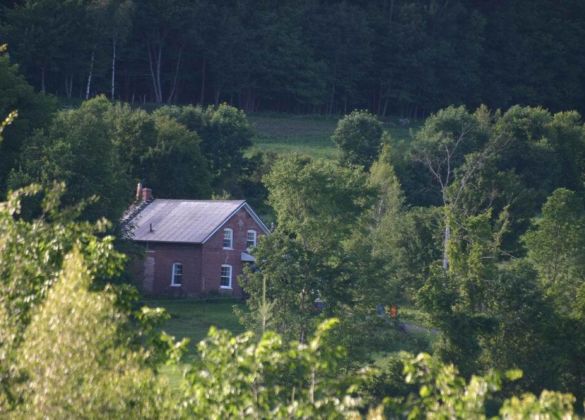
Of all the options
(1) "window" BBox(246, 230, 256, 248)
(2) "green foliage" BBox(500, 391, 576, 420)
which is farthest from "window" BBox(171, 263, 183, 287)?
(2) "green foliage" BBox(500, 391, 576, 420)

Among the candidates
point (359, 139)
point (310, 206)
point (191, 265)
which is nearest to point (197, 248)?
point (191, 265)

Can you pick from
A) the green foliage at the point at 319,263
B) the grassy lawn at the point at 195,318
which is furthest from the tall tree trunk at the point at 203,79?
the green foliage at the point at 319,263

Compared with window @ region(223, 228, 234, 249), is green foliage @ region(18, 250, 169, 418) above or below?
above

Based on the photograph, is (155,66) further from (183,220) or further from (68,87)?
(183,220)

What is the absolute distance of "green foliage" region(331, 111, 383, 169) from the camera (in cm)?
9931

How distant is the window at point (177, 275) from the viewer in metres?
67.9

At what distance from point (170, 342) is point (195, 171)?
6952 cm

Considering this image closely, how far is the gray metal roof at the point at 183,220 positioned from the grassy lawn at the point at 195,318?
12.4ft

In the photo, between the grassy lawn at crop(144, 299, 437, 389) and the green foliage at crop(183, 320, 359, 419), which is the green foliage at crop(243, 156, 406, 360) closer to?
the grassy lawn at crop(144, 299, 437, 389)

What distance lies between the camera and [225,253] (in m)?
68.5

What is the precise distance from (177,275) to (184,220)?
317 cm

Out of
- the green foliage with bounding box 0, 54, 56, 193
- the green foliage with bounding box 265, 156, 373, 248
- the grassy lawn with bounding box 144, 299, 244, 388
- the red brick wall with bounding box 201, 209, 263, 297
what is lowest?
the grassy lawn with bounding box 144, 299, 244, 388

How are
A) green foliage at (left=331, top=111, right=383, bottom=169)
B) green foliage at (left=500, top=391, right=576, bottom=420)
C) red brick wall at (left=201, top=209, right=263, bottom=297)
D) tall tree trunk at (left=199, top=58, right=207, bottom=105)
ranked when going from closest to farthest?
green foliage at (left=500, top=391, right=576, bottom=420) < red brick wall at (left=201, top=209, right=263, bottom=297) < green foliage at (left=331, top=111, right=383, bottom=169) < tall tree trunk at (left=199, top=58, right=207, bottom=105)

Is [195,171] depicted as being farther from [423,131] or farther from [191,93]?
[191,93]
